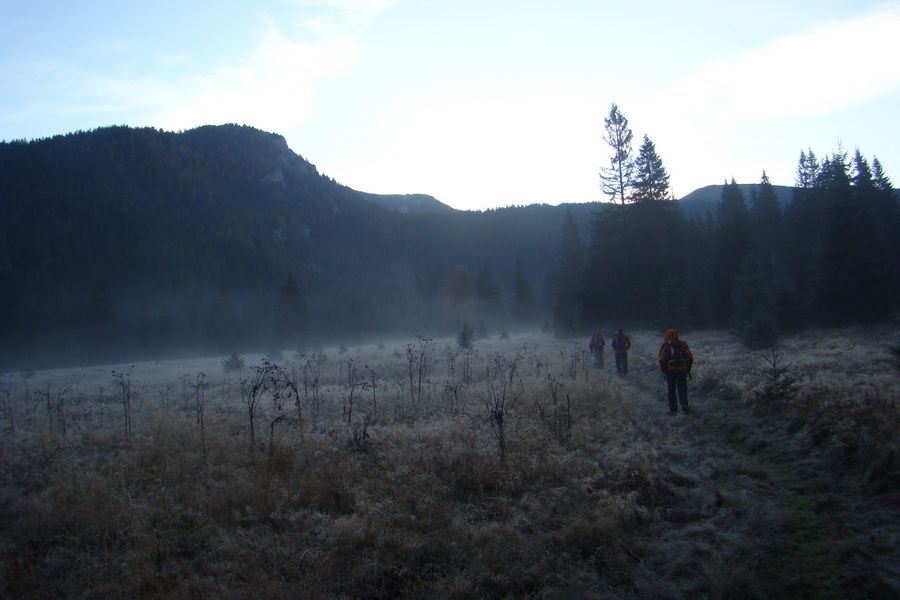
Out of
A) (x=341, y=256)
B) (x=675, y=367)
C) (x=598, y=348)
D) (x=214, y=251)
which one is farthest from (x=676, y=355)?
(x=341, y=256)

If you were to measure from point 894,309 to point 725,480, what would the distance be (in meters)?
30.7

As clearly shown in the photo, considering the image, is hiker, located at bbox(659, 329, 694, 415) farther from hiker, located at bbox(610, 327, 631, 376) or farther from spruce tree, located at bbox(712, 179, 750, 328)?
spruce tree, located at bbox(712, 179, 750, 328)

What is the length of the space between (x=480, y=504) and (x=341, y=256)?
411 ft

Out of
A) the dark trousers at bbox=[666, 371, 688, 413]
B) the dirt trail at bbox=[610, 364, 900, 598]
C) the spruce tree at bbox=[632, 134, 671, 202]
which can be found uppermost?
the spruce tree at bbox=[632, 134, 671, 202]

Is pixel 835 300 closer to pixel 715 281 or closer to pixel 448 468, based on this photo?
pixel 715 281

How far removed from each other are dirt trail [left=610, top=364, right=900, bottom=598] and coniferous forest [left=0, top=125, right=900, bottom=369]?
1555 centimetres

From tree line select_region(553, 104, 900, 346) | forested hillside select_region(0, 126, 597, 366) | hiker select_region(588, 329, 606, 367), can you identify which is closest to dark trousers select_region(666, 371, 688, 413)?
hiker select_region(588, 329, 606, 367)

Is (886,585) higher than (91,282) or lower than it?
lower

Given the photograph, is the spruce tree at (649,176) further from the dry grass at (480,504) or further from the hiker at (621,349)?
the dry grass at (480,504)

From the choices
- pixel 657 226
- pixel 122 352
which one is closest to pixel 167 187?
pixel 122 352

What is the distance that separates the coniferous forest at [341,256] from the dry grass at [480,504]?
49.3 feet

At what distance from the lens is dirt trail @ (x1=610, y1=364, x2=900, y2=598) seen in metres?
4.07

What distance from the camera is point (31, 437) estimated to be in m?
9.84

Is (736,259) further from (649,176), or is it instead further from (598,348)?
(598,348)
